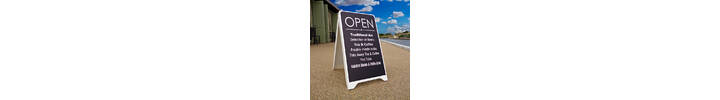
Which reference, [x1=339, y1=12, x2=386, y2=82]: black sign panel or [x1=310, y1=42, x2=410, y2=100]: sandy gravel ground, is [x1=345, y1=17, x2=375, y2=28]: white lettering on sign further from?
[x1=310, y1=42, x2=410, y2=100]: sandy gravel ground

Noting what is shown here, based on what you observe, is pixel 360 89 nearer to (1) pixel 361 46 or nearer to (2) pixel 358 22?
(1) pixel 361 46

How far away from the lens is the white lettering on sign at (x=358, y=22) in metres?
1.64

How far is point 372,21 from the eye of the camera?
1794 mm

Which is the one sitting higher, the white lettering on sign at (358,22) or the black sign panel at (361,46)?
the white lettering on sign at (358,22)

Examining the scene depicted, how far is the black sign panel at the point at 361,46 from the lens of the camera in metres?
1.54

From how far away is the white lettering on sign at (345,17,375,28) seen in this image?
1.64 meters

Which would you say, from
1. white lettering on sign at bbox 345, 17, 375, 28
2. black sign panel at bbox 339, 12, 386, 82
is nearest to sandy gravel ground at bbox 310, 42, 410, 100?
black sign panel at bbox 339, 12, 386, 82

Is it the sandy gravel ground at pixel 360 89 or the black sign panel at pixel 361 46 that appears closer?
the sandy gravel ground at pixel 360 89

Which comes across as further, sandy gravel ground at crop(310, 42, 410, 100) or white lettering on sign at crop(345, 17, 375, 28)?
white lettering on sign at crop(345, 17, 375, 28)

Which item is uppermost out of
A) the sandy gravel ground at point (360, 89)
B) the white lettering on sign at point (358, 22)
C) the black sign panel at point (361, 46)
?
the white lettering on sign at point (358, 22)

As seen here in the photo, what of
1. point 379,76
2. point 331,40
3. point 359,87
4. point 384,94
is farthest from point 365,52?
point 331,40

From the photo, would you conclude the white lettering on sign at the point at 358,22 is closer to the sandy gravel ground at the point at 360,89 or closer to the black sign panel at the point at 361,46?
the black sign panel at the point at 361,46

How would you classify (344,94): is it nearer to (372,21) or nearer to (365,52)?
(365,52)

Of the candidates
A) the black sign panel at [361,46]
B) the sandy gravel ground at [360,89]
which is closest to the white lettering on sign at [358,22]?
the black sign panel at [361,46]
